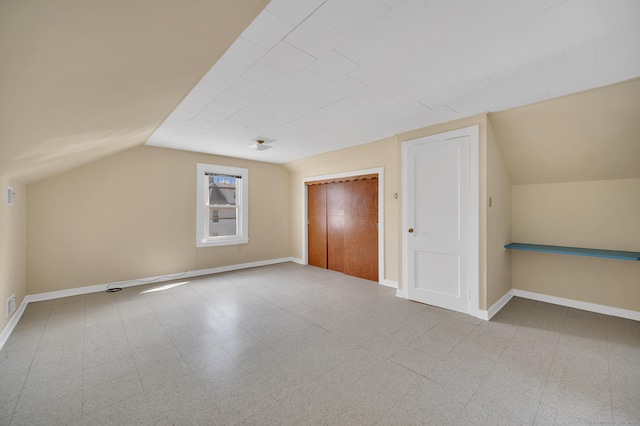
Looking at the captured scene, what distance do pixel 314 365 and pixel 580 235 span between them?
3.84 meters

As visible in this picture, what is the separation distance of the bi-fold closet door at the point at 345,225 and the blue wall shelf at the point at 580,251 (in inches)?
83.4

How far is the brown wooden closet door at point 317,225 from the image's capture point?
5.82 meters

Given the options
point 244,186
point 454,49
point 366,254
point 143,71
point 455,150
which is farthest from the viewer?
point 244,186

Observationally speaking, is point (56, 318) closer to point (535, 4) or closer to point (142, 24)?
point (142, 24)

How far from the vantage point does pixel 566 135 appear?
300cm

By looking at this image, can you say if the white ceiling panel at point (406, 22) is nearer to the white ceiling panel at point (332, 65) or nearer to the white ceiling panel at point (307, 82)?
the white ceiling panel at point (332, 65)

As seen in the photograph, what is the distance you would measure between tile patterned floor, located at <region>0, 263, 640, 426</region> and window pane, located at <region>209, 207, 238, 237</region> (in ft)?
7.87

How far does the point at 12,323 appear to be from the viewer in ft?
9.57

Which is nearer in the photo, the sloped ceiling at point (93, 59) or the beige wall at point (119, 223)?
the sloped ceiling at point (93, 59)

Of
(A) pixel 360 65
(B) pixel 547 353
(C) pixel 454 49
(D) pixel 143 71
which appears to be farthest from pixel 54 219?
(B) pixel 547 353

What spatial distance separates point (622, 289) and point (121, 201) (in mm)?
7187

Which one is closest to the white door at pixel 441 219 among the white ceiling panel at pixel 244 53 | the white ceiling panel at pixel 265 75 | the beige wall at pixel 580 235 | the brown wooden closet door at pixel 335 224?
the beige wall at pixel 580 235

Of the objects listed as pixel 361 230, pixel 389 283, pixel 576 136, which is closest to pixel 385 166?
pixel 361 230

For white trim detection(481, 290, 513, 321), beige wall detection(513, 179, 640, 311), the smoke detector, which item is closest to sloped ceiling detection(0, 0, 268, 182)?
the smoke detector
